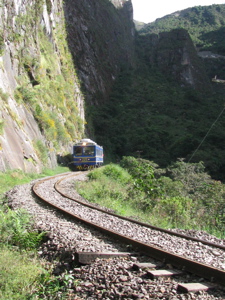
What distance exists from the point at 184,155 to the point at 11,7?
108 ft

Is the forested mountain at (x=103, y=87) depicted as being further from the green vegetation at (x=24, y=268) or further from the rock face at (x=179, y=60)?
the green vegetation at (x=24, y=268)

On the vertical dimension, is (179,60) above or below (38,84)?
above

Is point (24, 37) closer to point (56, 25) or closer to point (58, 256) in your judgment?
point (56, 25)

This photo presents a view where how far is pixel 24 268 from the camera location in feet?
15.8

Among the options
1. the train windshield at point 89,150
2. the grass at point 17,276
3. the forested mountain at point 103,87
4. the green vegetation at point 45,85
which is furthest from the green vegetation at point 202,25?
the grass at point 17,276

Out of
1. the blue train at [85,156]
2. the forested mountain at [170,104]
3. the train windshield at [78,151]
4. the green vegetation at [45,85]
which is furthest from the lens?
the forested mountain at [170,104]

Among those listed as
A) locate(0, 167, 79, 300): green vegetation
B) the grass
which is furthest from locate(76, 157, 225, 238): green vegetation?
the grass

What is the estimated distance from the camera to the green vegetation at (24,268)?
4.34 meters

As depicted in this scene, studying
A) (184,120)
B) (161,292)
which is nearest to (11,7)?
(161,292)

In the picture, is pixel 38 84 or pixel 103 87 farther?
pixel 103 87

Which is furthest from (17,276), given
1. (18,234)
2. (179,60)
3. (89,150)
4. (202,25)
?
(202,25)

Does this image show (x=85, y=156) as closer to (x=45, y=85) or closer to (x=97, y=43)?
(x=45, y=85)

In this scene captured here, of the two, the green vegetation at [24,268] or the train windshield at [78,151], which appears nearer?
the green vegetation at [24,268]

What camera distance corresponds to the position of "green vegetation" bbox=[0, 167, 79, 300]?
14.2 ft
